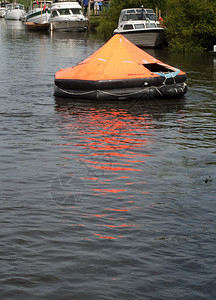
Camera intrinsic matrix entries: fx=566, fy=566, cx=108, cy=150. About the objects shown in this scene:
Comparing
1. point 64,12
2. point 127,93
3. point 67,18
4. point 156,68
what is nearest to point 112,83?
point 127,93

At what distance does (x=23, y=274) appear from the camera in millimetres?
7168

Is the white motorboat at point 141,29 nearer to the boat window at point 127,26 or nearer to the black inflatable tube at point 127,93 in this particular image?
the boat window at point 127,26

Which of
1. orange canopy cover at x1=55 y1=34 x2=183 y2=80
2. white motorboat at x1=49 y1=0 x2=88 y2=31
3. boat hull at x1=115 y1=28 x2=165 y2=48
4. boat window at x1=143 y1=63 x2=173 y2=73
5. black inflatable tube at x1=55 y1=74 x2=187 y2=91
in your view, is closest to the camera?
black inflatable tube at x1=55 y1=74 x2=187 y2=91

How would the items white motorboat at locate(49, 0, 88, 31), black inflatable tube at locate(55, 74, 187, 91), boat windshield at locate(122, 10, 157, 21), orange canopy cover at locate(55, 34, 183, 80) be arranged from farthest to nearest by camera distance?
white motorboat at locate(49, 0, 88, 31), boat windshield at locate(122, 10, 157, 21), orange canopy cover at locate(55, 34, 183, 80), black inflatable tube at locate(55, 74, 187, 91)

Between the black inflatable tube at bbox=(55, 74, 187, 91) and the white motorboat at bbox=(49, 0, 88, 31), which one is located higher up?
the white motorboat at bbox=(49, 0, 88, 31)

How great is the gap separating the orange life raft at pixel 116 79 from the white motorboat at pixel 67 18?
50894 millimetres

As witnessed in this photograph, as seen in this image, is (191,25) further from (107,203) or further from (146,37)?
(107,203)

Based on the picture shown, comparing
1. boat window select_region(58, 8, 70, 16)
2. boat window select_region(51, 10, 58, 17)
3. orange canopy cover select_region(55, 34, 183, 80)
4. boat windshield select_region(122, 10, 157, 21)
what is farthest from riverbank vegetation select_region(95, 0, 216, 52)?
boat window select_region(51, 10, 58, 17)

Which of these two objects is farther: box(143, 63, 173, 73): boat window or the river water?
box(143, 63, 173, 73): boat window

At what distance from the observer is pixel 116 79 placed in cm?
2038

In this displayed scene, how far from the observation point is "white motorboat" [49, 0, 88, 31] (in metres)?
70.9

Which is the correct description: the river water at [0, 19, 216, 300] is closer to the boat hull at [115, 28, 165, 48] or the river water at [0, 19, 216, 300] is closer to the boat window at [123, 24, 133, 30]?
the boat hull at [115, 28, 165, 48]

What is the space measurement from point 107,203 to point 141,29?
123ft

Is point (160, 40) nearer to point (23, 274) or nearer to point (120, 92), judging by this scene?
point (120, 92)
